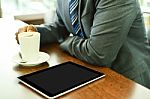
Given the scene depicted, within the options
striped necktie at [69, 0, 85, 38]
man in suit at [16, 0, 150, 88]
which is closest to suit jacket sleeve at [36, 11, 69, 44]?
man in suit at [16, 0, 150, 88]

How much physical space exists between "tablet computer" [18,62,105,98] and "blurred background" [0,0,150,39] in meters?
1.67

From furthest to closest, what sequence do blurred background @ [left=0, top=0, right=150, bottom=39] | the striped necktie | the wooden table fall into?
1. blurred background @ [left=0, top=0, right=150, bottom=39]
2. the striped necktie
3. the wooden table

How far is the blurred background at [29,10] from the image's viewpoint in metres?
2.57

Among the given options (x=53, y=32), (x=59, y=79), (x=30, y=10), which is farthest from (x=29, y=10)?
(x=59, y=79)

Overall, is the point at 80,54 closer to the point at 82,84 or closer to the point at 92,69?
A: the point at 92,69

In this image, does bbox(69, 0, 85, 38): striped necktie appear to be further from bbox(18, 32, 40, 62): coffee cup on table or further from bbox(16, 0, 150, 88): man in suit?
bbox(18, 32, 40, 62): coffee cup on table

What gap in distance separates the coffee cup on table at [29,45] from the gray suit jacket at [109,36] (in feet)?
0.53

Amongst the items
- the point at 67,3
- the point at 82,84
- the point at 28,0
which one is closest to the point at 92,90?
the point at 82,84

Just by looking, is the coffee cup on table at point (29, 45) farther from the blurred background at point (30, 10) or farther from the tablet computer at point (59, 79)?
the blurred background at point (30, 10)

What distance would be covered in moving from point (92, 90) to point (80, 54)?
272 millimetres

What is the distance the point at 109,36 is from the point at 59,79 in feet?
0.89

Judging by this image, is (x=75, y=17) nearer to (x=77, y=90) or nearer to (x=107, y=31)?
(x=107, y=31)

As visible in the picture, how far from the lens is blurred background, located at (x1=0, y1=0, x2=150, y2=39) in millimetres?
2572

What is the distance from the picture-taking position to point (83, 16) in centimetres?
110
